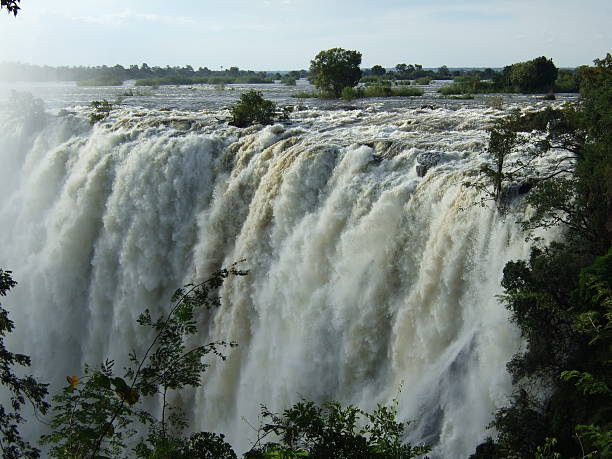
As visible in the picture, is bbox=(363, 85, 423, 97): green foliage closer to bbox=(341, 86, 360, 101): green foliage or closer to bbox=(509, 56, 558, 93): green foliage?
bbox=(341, 86, 360, 101): green foliage

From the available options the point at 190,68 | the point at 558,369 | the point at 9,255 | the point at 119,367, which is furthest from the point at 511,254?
the point at 190,68

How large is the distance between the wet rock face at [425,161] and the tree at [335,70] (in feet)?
70.6

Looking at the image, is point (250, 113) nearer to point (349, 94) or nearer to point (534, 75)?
point (349, 94)

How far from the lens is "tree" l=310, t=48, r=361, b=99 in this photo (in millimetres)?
34719

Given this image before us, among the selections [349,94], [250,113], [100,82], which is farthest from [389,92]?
[100,82]

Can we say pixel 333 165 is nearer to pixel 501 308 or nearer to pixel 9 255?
pixel 501 308

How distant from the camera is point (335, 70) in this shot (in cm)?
3475

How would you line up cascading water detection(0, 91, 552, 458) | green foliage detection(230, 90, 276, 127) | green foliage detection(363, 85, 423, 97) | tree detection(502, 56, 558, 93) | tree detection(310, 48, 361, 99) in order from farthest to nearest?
Result: tree detection(310, 48, 361, 99) < green foliage detection(363, 85, 423, 97) < tree detection(502, 56, 558, 93) < green foliage detection(230, 90, 276, 127) < cascading water detection(0, 91, 552, 458)

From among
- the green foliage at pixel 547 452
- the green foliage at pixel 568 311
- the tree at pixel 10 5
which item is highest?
the tree at pixel 10 5

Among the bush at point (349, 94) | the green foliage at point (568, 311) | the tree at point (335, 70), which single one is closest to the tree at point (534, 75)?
the bush at point (349, 94)

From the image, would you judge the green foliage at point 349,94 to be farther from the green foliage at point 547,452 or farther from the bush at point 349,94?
the green foliage at point 547,452

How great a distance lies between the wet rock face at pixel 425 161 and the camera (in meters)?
12.5

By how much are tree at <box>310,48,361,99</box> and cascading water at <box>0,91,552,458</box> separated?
12418 millimetres

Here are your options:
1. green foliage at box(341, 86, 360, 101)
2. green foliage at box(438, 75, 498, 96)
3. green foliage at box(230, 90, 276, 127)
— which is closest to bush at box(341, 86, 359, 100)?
green foliage at box(341, 86, 360, 101)
